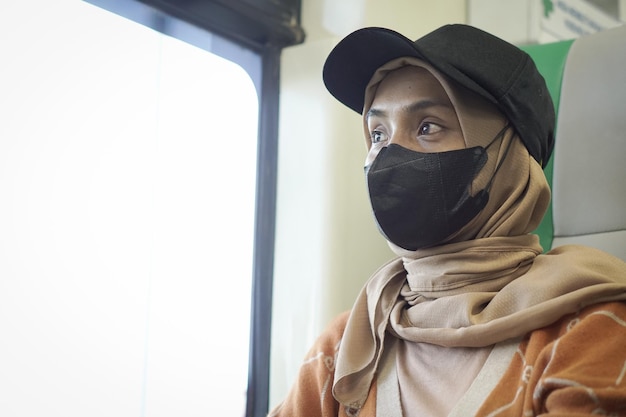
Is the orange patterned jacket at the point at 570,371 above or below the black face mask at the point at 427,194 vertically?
below

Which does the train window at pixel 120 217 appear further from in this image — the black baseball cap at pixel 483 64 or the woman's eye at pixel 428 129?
the woman's eye at pixel 428 129

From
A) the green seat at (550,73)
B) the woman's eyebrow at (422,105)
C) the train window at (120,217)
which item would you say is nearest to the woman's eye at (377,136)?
the woman's eyebrow at (422,105)

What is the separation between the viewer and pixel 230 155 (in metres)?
1.98

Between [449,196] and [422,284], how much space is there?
17cm

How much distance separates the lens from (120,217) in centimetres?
165

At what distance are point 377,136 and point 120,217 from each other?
0.62m

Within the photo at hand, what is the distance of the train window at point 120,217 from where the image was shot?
4.77ft

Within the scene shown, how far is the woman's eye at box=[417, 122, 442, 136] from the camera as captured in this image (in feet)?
4.35

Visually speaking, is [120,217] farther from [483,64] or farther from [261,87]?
[483,64]

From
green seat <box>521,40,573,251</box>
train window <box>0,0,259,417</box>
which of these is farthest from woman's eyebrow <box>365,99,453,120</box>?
train window <box>0,0,259,417</box>

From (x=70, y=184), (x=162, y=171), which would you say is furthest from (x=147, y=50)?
(x=70, y=184)

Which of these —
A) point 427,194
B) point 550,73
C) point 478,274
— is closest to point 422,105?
point 427,194

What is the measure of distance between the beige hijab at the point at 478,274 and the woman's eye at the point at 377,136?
13 centimetres

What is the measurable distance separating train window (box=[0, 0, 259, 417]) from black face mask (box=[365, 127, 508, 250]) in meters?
0.66
